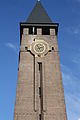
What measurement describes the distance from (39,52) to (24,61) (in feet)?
7.64

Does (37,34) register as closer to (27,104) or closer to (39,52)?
(39,52)

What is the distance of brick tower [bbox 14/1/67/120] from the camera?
2511 cm

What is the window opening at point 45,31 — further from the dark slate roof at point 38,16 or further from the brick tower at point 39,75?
the dark slate roof at point 38,16

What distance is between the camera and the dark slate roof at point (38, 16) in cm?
3397

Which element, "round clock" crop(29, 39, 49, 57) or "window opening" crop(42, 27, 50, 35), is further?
"window opening" crop(42, 27, 50, 35)

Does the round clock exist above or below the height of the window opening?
below

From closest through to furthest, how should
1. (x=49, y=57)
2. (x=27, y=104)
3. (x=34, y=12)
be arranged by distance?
1. (x=27, y=104)
2. (x=49, y=57)
3. (x=34, y=12)

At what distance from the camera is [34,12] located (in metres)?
36.5

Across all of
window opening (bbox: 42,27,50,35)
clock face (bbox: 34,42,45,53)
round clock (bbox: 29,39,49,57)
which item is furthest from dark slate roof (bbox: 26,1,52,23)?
clock face (bbox: 34,42,45,53)

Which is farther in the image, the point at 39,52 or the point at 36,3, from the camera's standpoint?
the point at 36,3

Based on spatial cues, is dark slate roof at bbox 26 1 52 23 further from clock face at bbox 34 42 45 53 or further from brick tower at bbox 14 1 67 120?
clock face at bbox 34 42 45 53

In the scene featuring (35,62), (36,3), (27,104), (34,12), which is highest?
(36,3)

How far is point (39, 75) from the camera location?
1107 inches

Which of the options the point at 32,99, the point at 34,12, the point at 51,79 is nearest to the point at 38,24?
the point at 34,12
